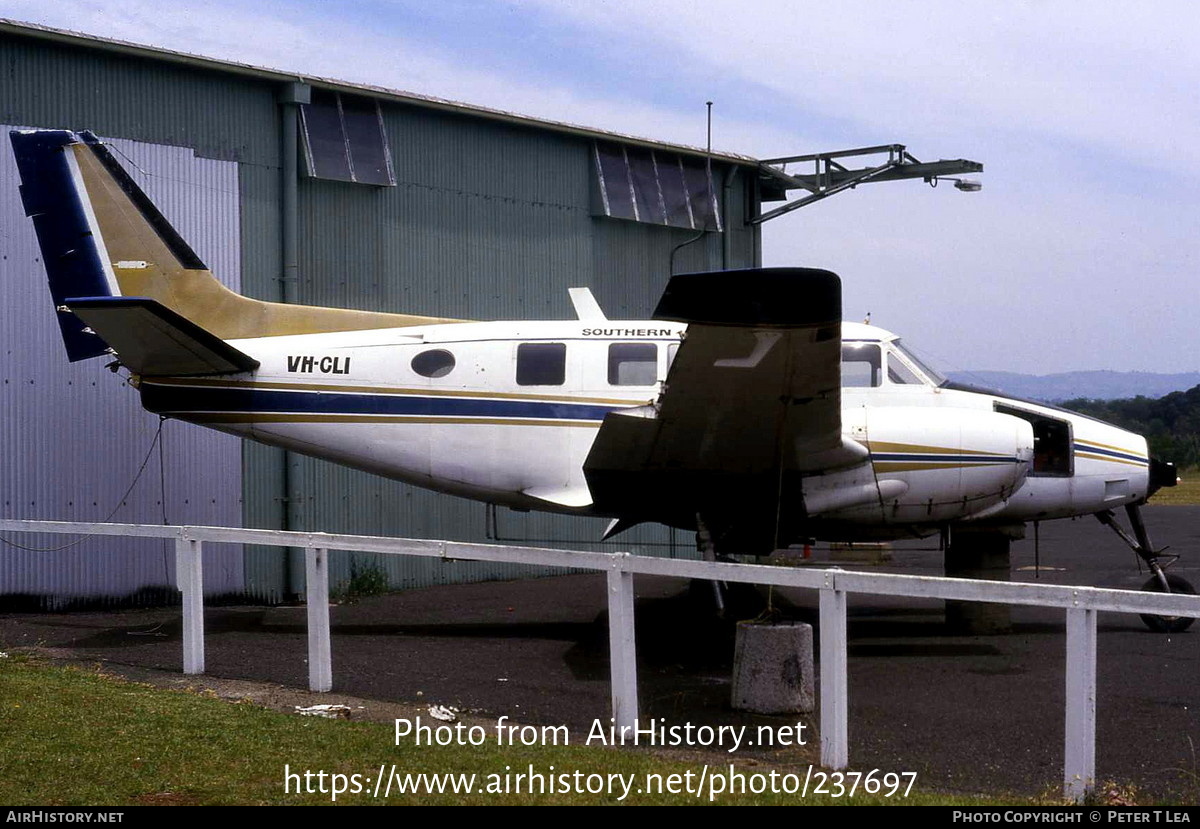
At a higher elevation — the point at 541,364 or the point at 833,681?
the point at 541,364

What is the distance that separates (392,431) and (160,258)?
3344 mm

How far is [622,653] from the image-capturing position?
7258 mm

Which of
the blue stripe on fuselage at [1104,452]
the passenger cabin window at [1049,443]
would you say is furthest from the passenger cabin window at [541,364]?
the blue stripe on fuselage at [1104,452]

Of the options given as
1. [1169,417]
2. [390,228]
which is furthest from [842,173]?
[1169,417]

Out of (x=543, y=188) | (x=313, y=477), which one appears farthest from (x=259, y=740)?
(x=543, y=188)

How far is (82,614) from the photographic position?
45.4 feet

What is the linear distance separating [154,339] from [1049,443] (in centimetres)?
911

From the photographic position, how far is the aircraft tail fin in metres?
12.8

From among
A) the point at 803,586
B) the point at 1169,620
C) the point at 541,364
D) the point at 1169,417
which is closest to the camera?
the point at 803,586

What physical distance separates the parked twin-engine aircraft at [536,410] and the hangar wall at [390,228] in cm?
153

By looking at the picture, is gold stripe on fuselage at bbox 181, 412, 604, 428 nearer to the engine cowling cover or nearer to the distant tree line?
the engine cowling cover

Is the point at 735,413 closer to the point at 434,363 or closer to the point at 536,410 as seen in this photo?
the point at 536,410

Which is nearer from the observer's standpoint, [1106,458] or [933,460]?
[933,460]

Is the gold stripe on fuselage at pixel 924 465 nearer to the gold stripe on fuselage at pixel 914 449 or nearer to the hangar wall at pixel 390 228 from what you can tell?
the gold stripe on fuselage at pixel 914 449
